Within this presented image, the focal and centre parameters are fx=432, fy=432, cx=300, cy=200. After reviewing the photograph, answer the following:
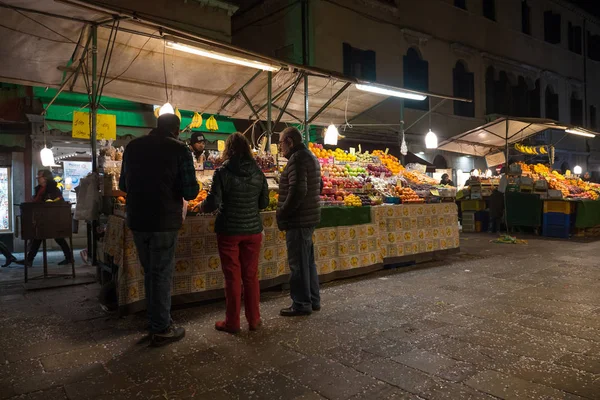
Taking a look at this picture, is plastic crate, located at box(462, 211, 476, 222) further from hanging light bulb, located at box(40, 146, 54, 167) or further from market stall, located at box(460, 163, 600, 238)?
hanging light bulb, located at box(40, 146, 54, 167)

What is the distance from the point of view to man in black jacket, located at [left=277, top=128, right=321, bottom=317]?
4816 millimetres

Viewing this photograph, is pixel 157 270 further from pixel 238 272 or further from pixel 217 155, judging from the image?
pixel 217 155

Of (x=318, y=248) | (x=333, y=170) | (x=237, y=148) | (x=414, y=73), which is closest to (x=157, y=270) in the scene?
(x=237, y=148)

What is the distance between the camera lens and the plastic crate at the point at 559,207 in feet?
40.6

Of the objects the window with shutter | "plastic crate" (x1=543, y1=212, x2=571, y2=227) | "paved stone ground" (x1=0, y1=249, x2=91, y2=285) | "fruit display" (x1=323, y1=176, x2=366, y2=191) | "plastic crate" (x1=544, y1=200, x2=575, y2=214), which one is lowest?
"paved stone ground" (x1=0, y1=249, x2=91, y2=285)

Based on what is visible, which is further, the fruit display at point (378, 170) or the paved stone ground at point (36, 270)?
the fruit display at point (378, 170)

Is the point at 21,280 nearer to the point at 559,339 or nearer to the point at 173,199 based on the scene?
the point at 173,199

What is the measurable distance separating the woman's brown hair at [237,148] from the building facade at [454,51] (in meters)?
12.0

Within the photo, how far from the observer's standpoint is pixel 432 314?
4.89m

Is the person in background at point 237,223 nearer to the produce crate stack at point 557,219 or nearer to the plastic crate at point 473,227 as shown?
the produce crate stack at point 557,219

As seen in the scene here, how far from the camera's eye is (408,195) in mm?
8195

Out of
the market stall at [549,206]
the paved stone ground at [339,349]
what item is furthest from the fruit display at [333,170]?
the market stall at [549,206]

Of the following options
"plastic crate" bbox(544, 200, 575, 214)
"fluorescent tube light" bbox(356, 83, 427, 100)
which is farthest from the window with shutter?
"fluorescent tube light" bbox(356, 83, 427, 100)

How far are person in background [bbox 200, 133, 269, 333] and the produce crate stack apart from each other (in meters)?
11.3
